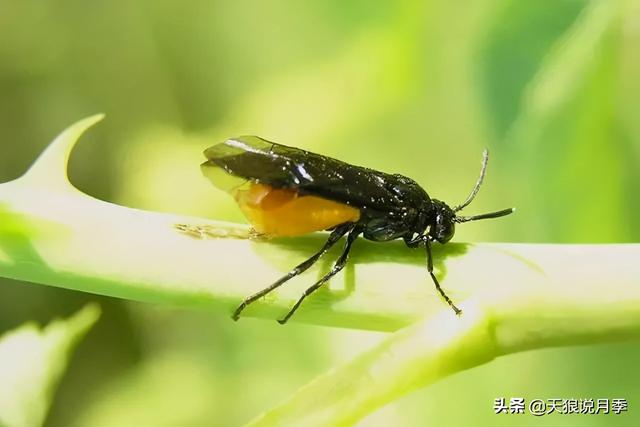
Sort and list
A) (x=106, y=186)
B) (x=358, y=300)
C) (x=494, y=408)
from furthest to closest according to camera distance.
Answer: (x=106, y=186) → (x=494, y=408) → (x=358, y=300)

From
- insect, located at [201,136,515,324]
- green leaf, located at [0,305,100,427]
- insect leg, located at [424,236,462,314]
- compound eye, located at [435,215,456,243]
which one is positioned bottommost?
green leaf, located at [0,305,100,427]

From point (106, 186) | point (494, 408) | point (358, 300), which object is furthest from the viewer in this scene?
point (106, 186)

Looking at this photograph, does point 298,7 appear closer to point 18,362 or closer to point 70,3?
point 70,3

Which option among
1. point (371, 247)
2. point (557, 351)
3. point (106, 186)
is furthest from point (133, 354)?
point (557, 351)

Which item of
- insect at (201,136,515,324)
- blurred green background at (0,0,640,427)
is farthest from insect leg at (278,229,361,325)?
blurred green background at (0,0,640,427)

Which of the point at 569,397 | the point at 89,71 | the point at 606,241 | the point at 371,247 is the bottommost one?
the point at 569,397

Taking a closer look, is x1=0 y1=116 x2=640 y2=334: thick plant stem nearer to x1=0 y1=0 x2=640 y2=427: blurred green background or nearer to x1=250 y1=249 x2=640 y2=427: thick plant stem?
x1=250 y1=249 x2=640 y2=427: thick plant stem

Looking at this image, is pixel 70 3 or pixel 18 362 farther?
pixel 70 3
